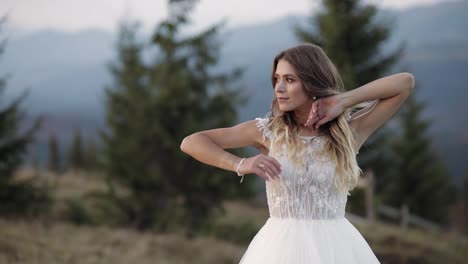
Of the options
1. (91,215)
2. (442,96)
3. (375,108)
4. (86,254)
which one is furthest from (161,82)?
(442,96)

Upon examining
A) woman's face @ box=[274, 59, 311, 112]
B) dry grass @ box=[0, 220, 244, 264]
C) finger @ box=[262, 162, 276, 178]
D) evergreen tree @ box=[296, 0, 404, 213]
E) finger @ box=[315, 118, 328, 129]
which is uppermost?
evergreen tree @ box=[296, 0, 404, 213]

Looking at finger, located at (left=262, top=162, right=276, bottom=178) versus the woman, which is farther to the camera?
the woman

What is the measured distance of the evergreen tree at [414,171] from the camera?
110 ft

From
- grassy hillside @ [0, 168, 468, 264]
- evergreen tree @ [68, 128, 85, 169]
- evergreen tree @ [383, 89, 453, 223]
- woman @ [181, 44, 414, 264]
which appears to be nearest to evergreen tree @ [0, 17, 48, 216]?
grassy hillside @ [0, 168, 468, 264]

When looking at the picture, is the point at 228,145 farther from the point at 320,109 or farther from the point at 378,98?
the point at 378,98

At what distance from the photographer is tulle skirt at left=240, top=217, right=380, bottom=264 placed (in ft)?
10.3

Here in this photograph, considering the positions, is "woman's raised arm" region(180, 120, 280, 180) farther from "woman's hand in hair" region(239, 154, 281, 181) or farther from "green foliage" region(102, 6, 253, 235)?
"green foliage" region(102, 6, 253, 235)

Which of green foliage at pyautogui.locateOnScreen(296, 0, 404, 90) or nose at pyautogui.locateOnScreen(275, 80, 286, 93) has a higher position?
green foliage at pyautogui.locateOnScreen(296, 0, 404, 90)

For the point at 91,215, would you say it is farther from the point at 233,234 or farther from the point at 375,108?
the point at 375,108

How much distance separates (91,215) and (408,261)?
8192 mm

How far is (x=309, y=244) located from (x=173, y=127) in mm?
12453

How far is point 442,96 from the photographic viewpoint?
187000 mm

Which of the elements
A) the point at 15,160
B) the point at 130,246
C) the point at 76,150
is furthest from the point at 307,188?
the point at 76,150

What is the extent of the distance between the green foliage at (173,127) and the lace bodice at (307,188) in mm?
11786
